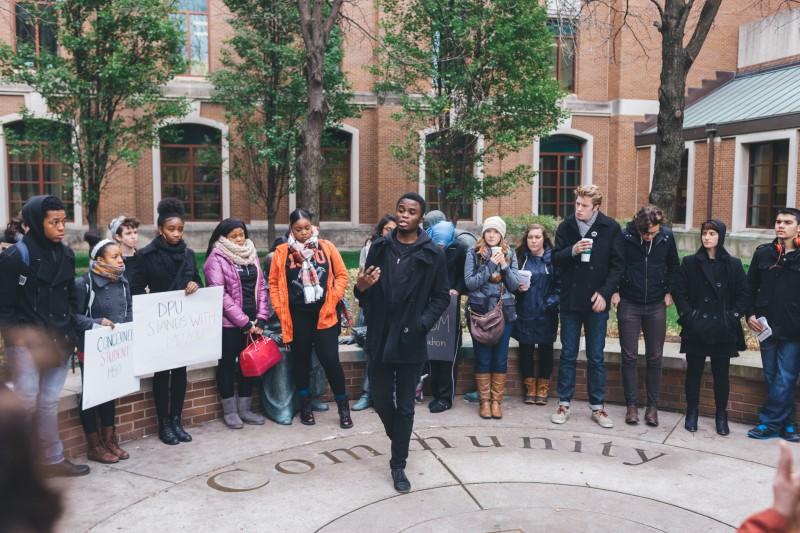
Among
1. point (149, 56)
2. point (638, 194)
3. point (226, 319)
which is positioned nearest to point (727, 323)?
point (226, 319)

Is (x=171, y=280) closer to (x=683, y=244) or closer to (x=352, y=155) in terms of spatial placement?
(x=352, y=155)

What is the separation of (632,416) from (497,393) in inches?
48.6

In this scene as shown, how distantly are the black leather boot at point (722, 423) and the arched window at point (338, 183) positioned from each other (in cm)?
2018

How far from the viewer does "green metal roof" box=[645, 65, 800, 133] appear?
74.2 ft

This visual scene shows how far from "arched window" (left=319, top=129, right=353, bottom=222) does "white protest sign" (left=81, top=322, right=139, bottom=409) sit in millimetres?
20064

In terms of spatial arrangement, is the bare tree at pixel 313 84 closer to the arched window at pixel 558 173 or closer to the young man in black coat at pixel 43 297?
the young man in black coat at pixel 43 297

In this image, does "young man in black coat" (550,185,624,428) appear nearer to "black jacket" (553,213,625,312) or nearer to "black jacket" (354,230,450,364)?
"black jacket" (553,213,625,312)

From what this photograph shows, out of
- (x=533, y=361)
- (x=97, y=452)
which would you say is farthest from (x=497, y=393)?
(x=97, y=452)

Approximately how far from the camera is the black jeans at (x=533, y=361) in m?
7.30

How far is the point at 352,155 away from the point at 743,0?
55.7 ft

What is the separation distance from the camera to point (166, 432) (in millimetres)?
6176

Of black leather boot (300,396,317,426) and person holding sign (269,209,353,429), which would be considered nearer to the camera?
person holding sign (269,209,353,429)

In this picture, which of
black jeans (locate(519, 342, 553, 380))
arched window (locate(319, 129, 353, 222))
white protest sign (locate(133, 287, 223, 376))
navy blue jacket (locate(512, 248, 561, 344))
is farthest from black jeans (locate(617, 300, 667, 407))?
arched window (locate(319, 129, 353, 222))

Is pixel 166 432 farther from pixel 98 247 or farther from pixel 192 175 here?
pixel 192 175
